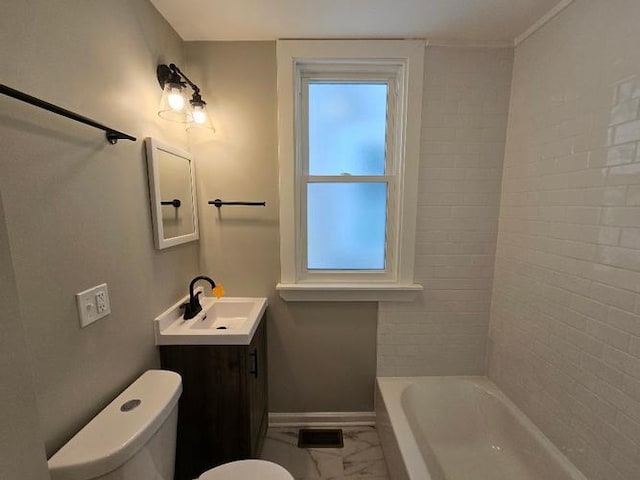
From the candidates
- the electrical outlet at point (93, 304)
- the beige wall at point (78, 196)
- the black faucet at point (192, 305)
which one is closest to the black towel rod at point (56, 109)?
the beige wall at point (78, 196)

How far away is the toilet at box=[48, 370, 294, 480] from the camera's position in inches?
30.2

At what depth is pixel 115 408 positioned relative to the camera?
0.97 m

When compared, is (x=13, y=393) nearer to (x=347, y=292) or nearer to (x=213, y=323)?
(x=213, y=323)

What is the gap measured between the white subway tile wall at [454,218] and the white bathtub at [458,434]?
13cm

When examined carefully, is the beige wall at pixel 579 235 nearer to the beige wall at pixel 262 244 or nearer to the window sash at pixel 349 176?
the window sash at pixel 349 176

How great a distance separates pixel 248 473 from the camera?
3.48ft

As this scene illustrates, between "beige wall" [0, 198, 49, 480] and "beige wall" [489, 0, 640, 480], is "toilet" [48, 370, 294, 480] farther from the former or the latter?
"beige wall" [489, 0, 640, 480]

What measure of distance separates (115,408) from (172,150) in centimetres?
116

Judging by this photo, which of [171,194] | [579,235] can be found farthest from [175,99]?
[579,235]

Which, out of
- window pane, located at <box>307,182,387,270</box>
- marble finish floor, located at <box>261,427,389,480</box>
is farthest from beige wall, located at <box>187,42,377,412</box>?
window pane, located at <box>307,182,387,270</box>

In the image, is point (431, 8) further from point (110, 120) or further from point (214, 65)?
point (110, 120)

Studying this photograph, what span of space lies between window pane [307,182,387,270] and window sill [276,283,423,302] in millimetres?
165

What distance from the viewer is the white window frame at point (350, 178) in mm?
1637

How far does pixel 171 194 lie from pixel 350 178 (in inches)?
41.4
